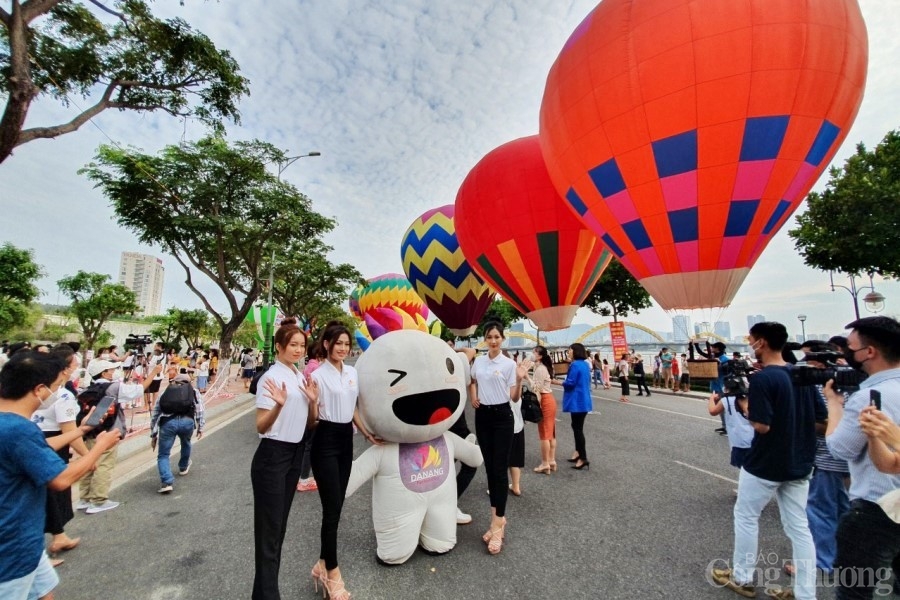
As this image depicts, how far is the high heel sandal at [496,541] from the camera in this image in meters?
3.29

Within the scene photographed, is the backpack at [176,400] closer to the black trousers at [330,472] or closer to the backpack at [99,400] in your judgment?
the backpack at [99,400]

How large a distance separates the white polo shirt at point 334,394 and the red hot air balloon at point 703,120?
6.25 meters

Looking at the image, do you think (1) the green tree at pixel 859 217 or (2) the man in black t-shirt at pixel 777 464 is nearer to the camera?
(2) the man in black t-shirt at pixel 777 464

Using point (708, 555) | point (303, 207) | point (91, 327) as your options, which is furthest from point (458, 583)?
point (91, 327)

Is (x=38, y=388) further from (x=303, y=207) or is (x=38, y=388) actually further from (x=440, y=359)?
(x=303, y=207)

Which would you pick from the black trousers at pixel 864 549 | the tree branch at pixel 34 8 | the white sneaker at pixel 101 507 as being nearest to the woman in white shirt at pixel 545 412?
the black trousers at pixel 864 549

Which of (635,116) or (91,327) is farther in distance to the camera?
(91,327)

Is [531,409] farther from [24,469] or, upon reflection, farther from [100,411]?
[24,469]

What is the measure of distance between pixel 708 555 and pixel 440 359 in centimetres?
280

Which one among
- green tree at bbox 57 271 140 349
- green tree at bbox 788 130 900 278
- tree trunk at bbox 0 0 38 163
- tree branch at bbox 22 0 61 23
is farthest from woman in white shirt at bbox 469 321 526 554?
green tree at bbox 57 271 140 349

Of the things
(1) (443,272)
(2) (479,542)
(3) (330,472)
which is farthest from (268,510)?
(1) (443,272)

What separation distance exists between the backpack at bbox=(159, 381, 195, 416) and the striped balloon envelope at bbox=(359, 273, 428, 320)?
16511mm

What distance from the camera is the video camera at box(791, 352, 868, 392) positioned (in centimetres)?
210

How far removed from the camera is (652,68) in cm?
616
